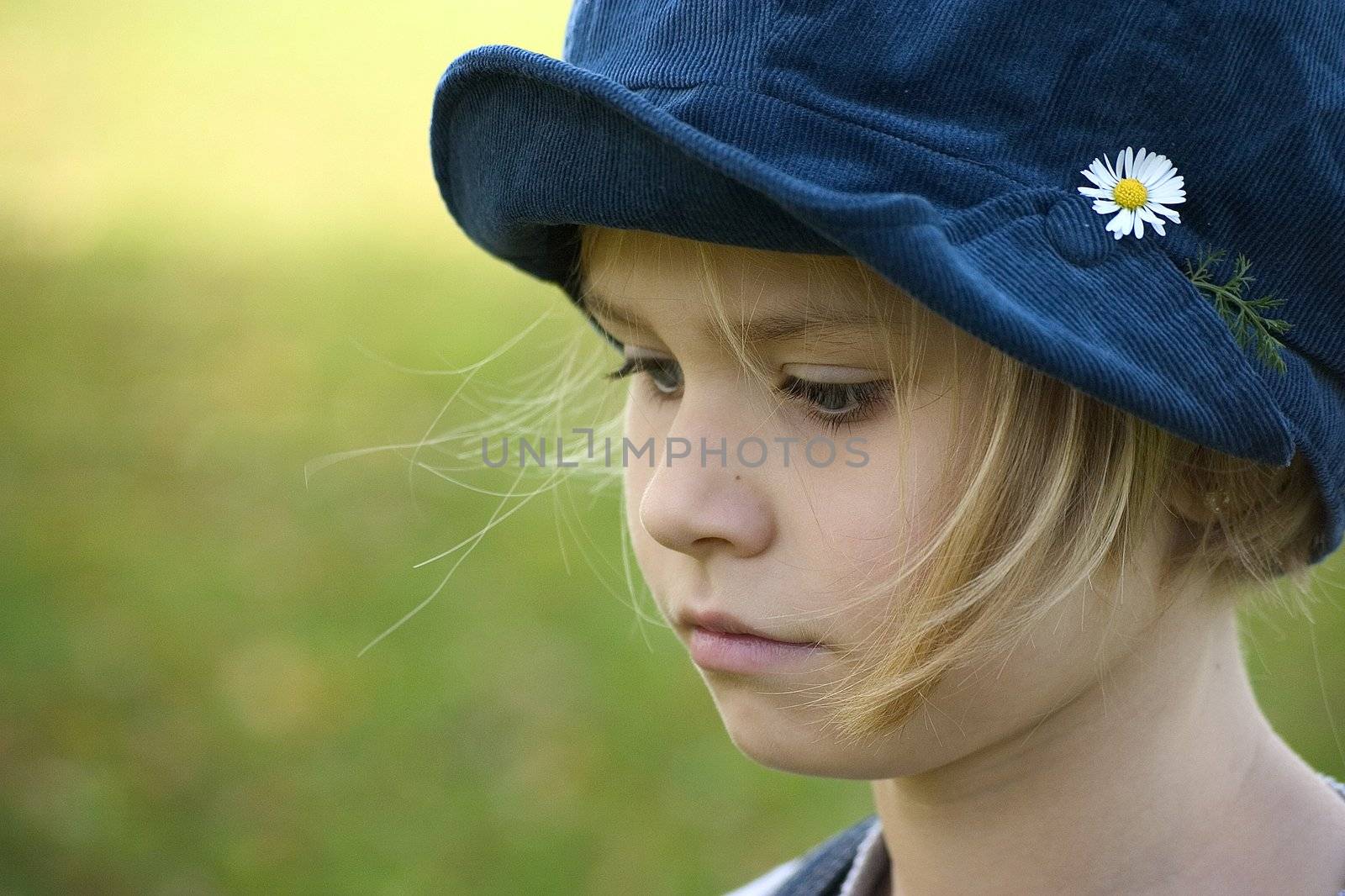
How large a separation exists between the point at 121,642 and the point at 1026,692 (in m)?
2.34

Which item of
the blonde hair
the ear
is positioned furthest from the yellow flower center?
the ear

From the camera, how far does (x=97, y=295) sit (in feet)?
12.9

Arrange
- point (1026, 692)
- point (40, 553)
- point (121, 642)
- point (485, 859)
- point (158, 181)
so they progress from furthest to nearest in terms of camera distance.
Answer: point (158, 181) < point (40, 553) < point (121, 642) < point (485, 859) < point (1026, 692)

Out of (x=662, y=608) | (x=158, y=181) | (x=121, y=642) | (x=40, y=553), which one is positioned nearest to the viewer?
(x=662, y=608)

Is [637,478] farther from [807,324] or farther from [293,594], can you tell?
[293,594]

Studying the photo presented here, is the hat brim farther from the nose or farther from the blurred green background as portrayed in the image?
the blurred green background

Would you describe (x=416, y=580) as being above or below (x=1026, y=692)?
above

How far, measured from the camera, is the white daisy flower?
874 millimetres

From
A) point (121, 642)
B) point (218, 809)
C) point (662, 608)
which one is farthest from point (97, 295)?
point (662, 608)

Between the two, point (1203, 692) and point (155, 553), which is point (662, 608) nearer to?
point (1203, 692)

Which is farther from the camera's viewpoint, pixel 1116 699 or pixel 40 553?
pixel 40 553

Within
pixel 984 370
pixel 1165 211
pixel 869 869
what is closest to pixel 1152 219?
pixel 1165 211

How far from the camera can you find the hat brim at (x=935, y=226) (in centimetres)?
79

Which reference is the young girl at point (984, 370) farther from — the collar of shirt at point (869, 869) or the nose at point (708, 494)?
the collar of shirt at point (869, 869)
